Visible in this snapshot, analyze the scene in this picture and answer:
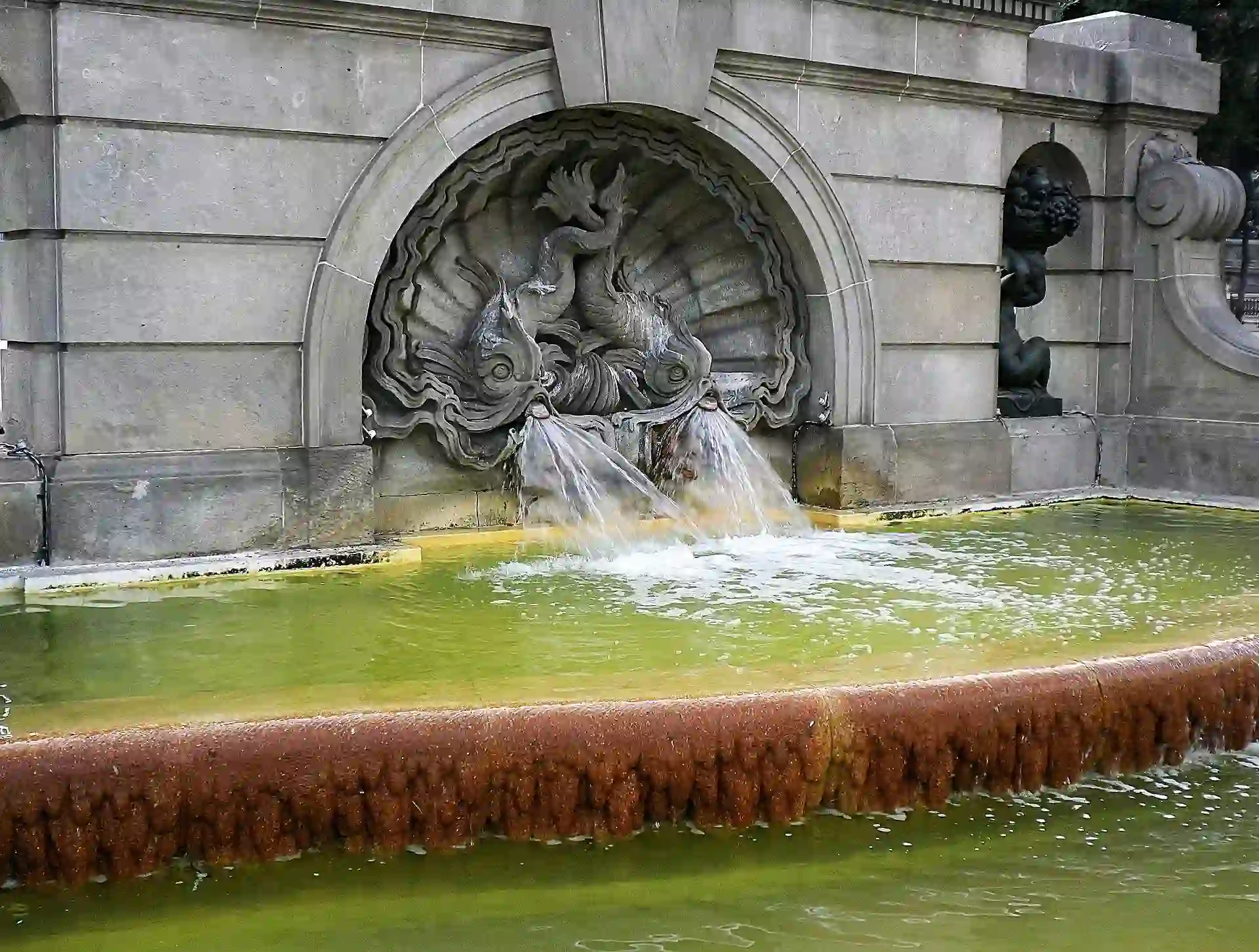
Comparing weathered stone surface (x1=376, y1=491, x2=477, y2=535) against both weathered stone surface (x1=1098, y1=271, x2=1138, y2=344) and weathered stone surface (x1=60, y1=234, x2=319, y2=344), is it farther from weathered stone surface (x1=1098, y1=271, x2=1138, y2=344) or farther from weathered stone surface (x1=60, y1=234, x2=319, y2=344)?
weathered stone surface (x1=1098, y1=271, x2=1138, y2=344)

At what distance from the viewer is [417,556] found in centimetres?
743

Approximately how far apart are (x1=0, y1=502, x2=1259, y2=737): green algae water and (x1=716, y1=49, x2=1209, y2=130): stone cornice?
10.0ft

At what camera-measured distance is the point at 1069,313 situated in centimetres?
1130

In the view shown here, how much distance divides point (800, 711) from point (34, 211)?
187 inches

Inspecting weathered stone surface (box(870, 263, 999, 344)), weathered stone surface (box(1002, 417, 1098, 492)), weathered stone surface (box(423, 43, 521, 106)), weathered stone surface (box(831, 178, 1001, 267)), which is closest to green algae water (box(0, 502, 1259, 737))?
weathered stone surface (box(870, 263, 999, 344))

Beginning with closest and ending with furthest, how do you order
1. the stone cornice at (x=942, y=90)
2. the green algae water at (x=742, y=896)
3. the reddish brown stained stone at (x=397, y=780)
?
the green algae water at (x=742, y=896), the reddish brown stained stone at (x=397, y=780), the stone cornice at (x=942, y=90)

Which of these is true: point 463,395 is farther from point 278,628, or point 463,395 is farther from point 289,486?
point 278,628

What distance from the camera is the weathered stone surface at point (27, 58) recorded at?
256 inches

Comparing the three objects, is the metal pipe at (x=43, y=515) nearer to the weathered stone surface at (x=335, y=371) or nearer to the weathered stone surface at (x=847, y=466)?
the weathered stone surface at (x=335, y=371)

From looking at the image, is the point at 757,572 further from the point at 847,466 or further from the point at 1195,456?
the point at 1195,456

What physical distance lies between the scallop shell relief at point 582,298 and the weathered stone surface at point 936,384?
64 centimetres

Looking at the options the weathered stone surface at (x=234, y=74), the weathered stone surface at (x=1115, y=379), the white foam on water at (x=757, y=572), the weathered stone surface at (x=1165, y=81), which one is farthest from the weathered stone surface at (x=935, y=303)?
the weathered stone surface at (x=234, y=74)

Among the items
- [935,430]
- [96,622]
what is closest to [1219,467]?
[935,430]

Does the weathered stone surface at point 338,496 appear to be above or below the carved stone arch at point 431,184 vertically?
below
